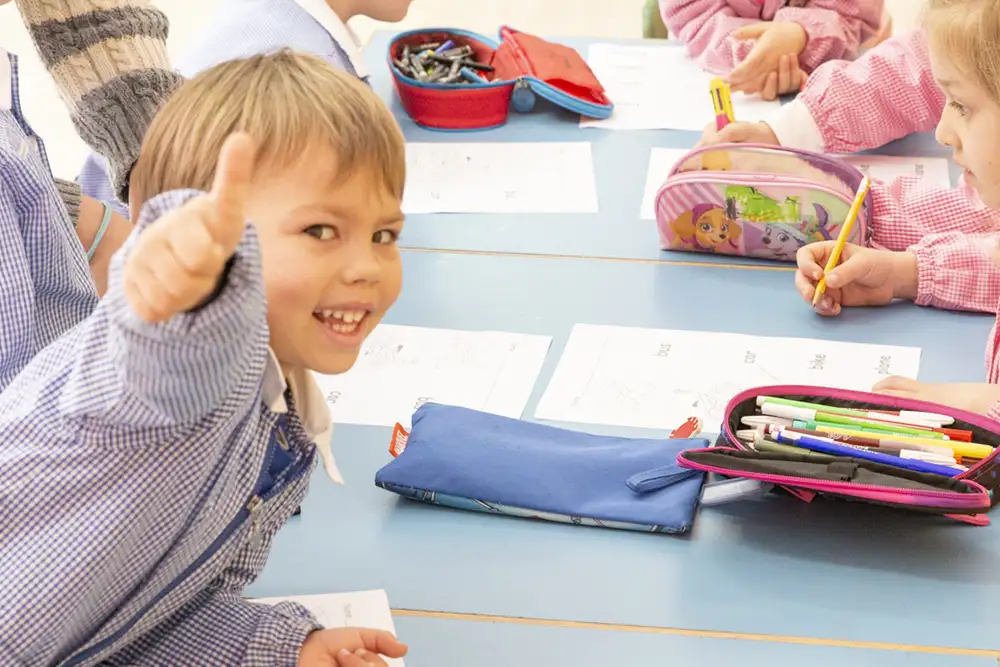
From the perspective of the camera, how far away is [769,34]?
185 centimetres

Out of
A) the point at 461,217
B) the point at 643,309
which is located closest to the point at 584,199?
the point at 461,217

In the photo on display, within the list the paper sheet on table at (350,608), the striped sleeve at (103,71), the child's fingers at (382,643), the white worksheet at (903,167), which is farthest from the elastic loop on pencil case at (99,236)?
the white worksheet at (903,167)

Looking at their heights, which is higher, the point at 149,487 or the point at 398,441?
the point at 149,487

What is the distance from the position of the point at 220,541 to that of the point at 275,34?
975mm

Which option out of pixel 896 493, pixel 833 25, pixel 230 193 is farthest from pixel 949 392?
pixel 833 25

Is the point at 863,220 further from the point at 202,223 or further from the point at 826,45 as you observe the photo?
the point at 202,223

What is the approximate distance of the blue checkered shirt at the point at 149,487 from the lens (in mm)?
649

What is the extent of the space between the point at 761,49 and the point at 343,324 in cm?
116

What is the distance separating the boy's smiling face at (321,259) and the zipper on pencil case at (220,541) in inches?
3.8

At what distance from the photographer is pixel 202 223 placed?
589 millimetres

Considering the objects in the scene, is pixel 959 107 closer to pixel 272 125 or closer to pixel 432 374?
pixel 432 374

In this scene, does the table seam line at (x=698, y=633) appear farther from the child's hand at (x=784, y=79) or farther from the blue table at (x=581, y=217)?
the child's hand at (x=784, y=79)

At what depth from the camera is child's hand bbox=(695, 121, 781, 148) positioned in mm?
1599

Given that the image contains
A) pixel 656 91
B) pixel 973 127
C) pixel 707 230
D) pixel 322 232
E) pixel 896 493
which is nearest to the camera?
pixel 322 232
